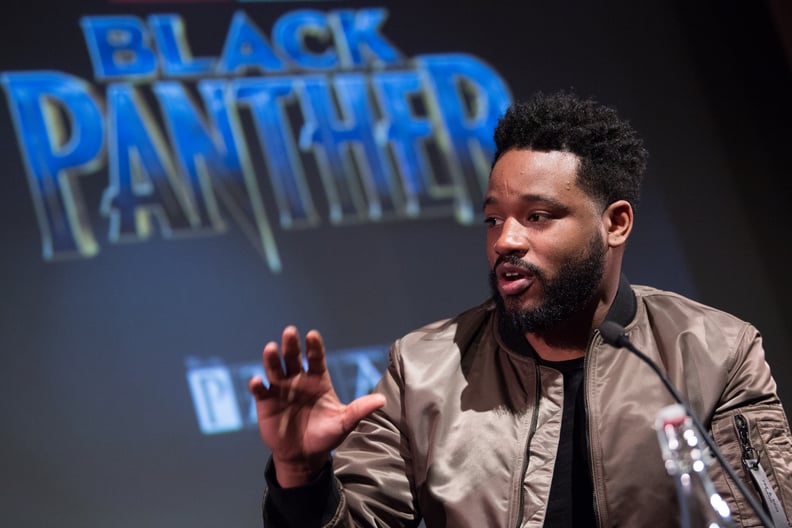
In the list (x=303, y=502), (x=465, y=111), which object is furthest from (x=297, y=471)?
(x=465, y=111)

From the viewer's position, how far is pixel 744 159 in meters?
3.48

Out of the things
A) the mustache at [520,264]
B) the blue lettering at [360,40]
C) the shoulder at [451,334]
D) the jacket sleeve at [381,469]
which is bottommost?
the jacket sleeve at [381,469]

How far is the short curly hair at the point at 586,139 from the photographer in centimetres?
186

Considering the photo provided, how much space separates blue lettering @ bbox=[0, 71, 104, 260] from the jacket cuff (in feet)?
4.67

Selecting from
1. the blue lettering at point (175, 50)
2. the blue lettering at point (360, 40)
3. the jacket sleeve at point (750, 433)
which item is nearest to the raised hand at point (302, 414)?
the jacket sleeve at point (750, 433)

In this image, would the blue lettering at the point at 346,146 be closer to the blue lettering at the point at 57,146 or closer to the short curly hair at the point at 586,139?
the blue lettering at the point at 57,146

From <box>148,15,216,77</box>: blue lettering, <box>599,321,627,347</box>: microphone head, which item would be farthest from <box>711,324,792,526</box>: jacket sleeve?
<box>148,15,216,77</box>: blue lettering

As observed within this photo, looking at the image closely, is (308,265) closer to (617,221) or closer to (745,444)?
(617,221)

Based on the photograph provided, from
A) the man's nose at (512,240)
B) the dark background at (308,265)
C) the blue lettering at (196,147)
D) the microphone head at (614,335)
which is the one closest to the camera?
the microphone head at (614,335)

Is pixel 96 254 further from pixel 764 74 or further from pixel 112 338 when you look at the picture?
pixel 764 74

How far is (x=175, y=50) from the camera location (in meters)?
2.98

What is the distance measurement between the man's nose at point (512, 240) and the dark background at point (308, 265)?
3.79 feet

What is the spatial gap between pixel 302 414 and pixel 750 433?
812 mm

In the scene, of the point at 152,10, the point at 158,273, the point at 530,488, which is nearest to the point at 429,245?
the point at 158,273
